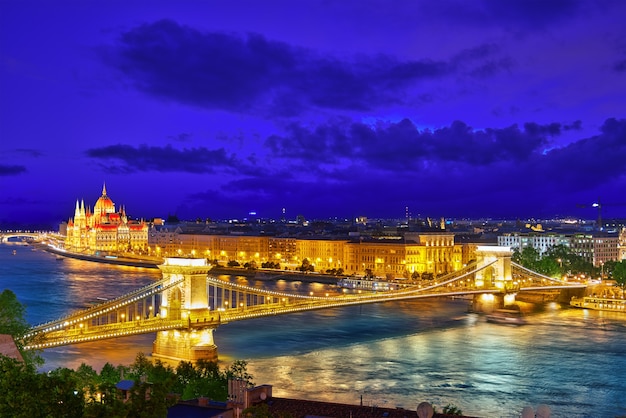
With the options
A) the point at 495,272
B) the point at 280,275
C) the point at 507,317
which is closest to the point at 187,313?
the point at 507,317

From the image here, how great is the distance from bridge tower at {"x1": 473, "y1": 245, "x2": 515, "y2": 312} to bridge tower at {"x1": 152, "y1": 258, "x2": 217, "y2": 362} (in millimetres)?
15261

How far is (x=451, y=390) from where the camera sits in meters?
15.7

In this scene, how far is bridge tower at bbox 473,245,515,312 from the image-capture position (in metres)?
31.3

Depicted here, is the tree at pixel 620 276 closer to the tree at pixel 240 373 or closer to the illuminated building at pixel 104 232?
the tree at pixel 240 373

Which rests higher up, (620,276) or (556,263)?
(556,263)

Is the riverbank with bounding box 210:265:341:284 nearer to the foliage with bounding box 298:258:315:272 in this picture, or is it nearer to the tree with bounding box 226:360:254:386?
the foliage with bounding box 298:258:315:272

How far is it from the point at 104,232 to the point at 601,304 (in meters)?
62.8

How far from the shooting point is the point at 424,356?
1950 centimetres

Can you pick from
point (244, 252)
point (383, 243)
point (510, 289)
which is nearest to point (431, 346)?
point (510, 289)

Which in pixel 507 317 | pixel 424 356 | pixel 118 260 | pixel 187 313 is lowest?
pixel 424 356

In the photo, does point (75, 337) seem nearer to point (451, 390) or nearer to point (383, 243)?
point (451, 390)

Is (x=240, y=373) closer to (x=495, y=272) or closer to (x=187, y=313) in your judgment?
(x=187, y=313)

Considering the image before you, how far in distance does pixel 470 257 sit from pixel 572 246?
725cm

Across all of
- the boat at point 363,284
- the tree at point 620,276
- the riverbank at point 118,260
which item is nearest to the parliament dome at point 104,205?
the riverbank at point 118,260
